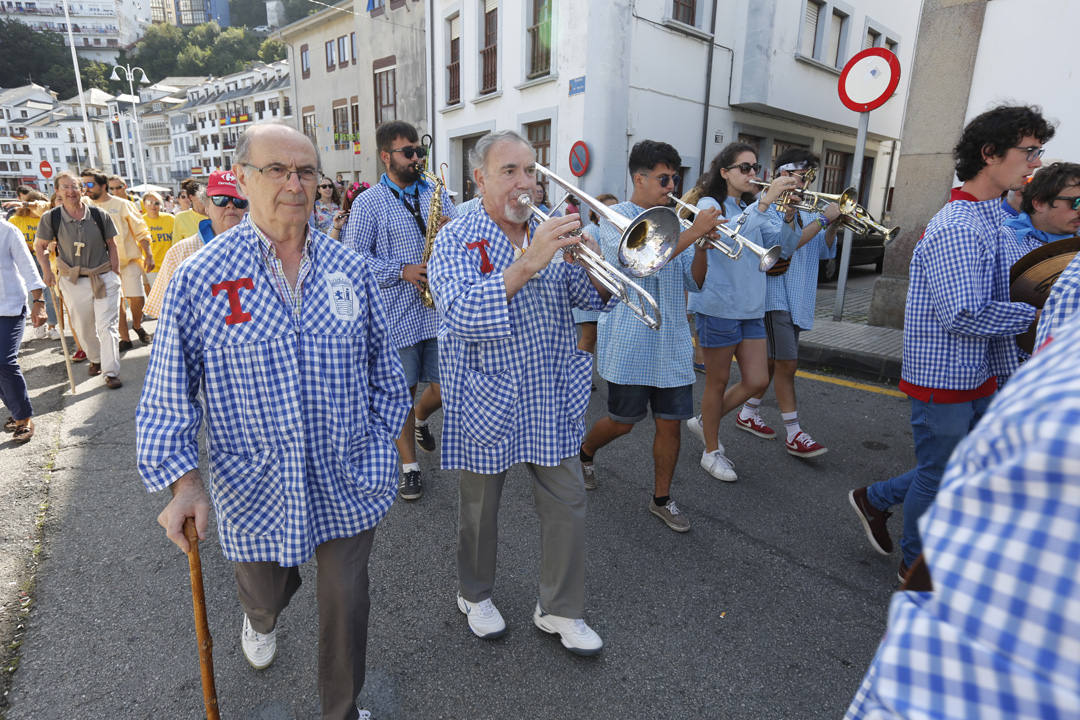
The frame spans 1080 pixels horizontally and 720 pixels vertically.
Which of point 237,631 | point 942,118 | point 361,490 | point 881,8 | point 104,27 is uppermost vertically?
point 104,27

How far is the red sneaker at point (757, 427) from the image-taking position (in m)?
4.75

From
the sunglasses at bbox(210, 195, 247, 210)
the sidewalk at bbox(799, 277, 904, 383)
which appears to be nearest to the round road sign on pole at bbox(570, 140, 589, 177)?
the sidewalk at bbox(799, 277, 904, 383)

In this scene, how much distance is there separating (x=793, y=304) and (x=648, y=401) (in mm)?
1800

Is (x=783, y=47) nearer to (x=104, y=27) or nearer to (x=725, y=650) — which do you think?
(x=725, y=650)

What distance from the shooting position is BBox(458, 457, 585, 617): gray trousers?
7.97 ft

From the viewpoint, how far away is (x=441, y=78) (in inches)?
681

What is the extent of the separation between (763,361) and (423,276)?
2.29 meters

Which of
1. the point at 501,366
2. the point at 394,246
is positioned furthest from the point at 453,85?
the point at 501,366

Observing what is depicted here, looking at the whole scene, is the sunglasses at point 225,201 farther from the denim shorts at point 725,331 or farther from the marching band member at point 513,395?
the denim shorts at point 725,331

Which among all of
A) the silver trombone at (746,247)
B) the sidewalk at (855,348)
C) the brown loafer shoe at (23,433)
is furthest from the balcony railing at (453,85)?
the silver trombone at (746,247)

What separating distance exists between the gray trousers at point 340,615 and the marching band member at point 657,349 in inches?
66.3

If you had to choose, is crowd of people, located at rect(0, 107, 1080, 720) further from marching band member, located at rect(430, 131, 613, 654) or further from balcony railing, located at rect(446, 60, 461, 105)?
balcony railing, located at rect(446, 60, 461, 105)

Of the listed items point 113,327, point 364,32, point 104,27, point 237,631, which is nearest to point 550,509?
point 237,631

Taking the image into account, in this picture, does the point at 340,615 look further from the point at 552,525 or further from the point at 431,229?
the point at 431,229
